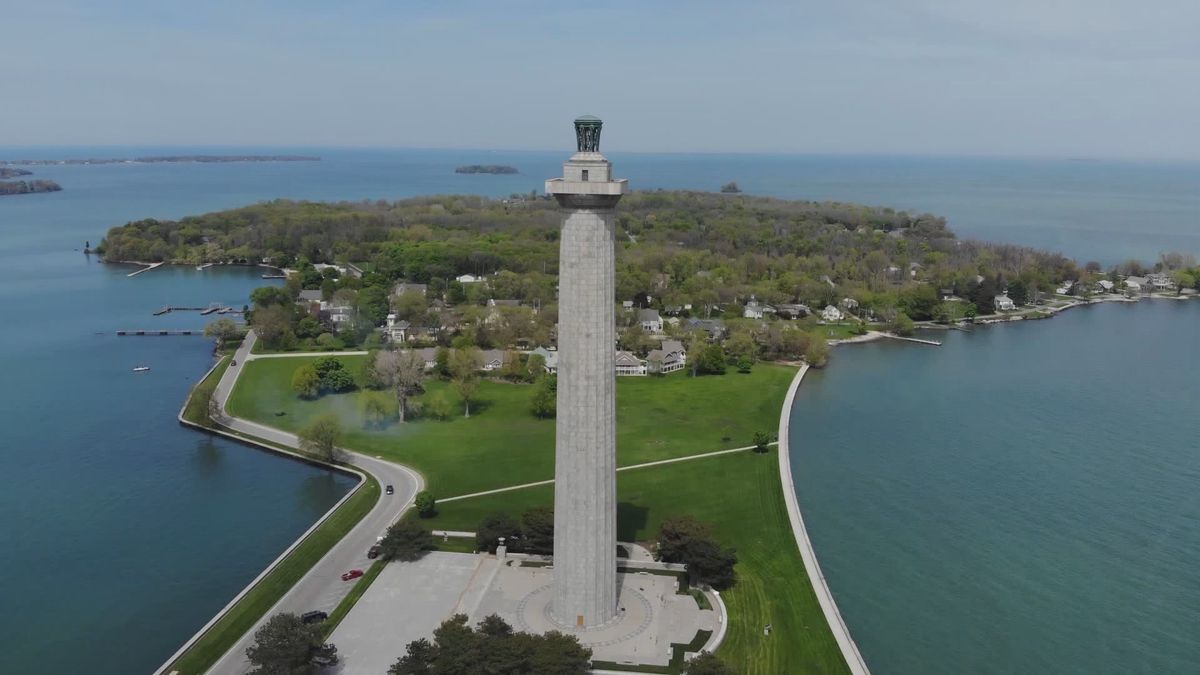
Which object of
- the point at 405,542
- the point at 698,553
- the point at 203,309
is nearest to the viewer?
the point at 698,553

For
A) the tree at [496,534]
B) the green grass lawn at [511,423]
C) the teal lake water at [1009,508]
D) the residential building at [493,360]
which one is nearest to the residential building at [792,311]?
the teal lake water at [1009,508]

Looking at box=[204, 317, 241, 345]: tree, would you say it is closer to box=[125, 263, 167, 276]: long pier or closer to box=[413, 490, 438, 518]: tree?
box=[413, 490, 438, 518]: tree

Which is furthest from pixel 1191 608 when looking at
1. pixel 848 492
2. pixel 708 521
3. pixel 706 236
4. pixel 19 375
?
pixel 706 236

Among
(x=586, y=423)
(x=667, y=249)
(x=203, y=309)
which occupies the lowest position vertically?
(x=203, y=309)

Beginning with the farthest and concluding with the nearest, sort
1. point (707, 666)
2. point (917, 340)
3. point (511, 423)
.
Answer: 1. point (917, 340)
2. point (511, 423)
3. point (707, 666)

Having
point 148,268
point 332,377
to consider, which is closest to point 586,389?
point 332,377

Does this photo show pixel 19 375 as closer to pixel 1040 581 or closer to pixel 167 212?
pixel 1040 581

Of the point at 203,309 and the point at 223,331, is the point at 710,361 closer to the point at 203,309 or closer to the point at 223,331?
the point at 223,331
